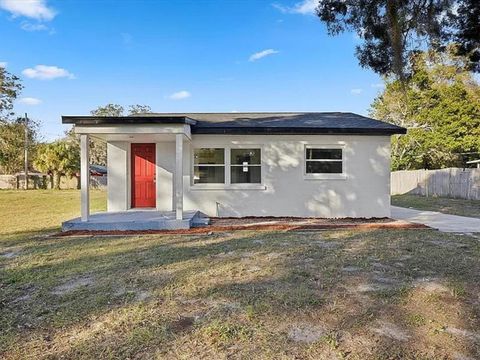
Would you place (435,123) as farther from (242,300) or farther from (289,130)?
(242,300)

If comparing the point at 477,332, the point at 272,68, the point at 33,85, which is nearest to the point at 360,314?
the point at 477,332

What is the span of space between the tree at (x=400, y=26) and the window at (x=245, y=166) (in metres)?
5.18

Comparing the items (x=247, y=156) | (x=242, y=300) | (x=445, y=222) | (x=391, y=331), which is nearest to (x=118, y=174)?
(x=247, y=156)

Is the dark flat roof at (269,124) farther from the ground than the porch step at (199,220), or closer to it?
farther from the ground

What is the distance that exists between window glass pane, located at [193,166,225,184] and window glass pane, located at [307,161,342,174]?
2.73 metres

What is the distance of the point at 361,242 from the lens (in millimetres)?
7391

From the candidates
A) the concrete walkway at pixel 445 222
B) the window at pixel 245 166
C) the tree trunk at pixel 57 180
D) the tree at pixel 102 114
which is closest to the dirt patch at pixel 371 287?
the concrete walkway at pixel 445 222

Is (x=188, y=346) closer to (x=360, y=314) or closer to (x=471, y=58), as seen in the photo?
(x=360, y=314)

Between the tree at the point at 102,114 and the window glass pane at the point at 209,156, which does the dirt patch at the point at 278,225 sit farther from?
the tree at the point at 102,114

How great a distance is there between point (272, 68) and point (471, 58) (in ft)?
51.0

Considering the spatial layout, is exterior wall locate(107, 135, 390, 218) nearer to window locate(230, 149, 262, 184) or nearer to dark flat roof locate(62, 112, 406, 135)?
window locate(230, 149, 262, 184)

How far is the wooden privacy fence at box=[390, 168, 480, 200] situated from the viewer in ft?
62.2

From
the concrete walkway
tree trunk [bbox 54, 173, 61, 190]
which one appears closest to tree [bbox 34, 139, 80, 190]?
tree trunk [bbox 54, 173, 61, 190]

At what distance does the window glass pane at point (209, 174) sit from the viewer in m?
11.2
